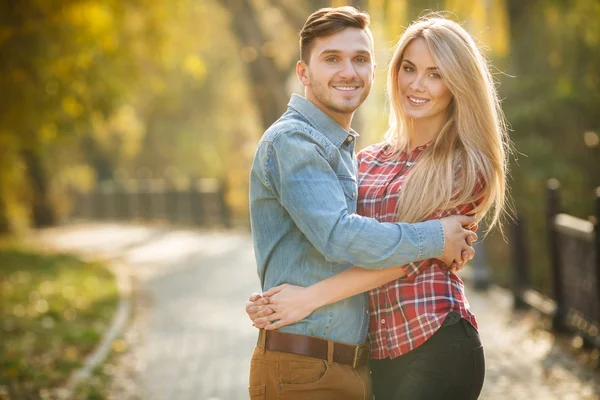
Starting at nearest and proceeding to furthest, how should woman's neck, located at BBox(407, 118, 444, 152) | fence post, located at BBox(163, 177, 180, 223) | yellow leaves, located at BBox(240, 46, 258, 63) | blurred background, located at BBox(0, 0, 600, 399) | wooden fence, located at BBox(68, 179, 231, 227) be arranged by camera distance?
1. woman's neck, located at BBox(407, 118, 444, 152)
2. blurred background, located at BBox(0, 0, 600, 399)
3. yellow leaves, located at BBox(240, 46, 258, 63)
4. wooden fence, located at BBox(68, 179, 231, 227)
5. fence post, located at BBox(163, 177, 180, 223)

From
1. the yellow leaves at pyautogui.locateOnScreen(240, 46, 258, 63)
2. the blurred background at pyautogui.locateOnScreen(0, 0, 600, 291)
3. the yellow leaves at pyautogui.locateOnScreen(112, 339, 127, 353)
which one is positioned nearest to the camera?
the yellow leaves at pyautogui.locateOnScreen(112, 339, 127, 353)

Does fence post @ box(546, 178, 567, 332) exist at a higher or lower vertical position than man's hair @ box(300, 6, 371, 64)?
lower

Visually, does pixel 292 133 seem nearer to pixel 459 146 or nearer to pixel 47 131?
pixel 459 146

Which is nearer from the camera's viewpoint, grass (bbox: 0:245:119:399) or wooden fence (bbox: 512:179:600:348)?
grass (bbox: 0:245:119:399)

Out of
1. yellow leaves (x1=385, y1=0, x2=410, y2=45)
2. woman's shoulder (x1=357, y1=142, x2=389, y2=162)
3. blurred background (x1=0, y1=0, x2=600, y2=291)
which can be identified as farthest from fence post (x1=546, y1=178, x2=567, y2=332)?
woman's shoulder (x1=357, y1=142, x2=389, y2=162)

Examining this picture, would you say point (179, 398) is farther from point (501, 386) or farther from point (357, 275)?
point (357, 275)

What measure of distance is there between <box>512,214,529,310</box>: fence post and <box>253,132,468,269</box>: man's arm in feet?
24.7

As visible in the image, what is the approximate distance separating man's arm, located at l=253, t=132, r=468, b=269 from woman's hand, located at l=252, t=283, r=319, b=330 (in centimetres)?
19

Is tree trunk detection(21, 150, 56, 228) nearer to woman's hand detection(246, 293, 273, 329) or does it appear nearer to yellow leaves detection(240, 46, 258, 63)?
yellow leaves detection(240, 46, 258, 63)

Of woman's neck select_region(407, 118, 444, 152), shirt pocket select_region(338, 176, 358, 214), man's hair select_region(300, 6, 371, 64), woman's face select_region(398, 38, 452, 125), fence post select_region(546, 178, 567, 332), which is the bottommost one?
fence post select_region(546, 178, 567, 332)

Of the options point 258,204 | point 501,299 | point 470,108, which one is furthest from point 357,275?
point 501,299

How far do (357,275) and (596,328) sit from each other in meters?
5.29

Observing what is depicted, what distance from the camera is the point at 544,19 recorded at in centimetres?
1502

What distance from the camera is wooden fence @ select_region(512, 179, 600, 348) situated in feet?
24.3
